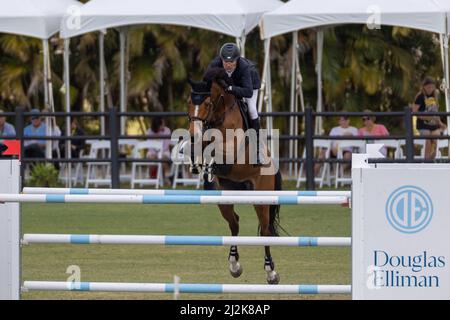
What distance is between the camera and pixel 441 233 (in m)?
8.68

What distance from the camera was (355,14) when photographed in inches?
866

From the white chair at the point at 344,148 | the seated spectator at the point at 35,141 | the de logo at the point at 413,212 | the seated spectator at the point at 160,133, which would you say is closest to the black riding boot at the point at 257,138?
the de logo at the point at 413,212

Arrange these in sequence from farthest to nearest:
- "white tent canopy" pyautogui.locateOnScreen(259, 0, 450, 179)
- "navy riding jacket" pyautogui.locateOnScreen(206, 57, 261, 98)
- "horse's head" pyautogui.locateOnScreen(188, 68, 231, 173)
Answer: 1. "white tent canopy" pyautogui.locateOnScreen(259, 0, 450, 179)
2. "navy riding jacket" pyautogui.locateOnScreen(206, 57, 261, 98)
3. "horse's head" pyautogui.locateOnScreen(188, 68, 231, 173)

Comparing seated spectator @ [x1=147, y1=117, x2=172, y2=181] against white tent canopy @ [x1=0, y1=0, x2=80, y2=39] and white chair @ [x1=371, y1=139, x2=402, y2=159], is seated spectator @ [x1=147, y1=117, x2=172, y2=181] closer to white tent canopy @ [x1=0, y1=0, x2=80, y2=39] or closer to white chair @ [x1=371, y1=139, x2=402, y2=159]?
→ white tent canopy @ [x1=0, y1=0, x2=80, y2=39]

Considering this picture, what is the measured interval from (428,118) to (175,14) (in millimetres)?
4810

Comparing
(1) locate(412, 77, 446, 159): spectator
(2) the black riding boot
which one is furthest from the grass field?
(1) locate(412, 77, 446, 159): spectator

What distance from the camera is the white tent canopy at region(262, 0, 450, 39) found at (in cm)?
2159

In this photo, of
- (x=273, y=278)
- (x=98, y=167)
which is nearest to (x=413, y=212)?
(x=273, y=278)

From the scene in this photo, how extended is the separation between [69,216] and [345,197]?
389 inches

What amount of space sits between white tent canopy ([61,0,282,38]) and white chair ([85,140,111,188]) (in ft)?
7.76

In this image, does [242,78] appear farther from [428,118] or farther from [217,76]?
[428,118]
